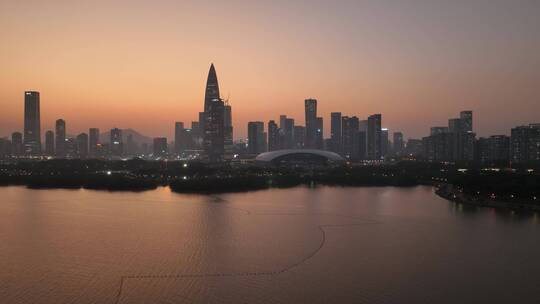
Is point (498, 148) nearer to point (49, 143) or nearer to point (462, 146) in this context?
point (462, 146)

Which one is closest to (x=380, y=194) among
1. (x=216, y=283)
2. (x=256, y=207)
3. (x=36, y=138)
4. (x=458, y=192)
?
(x=458, y=192)

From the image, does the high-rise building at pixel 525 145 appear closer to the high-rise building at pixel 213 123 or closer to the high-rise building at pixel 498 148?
the high-rise building at pixel 498 148

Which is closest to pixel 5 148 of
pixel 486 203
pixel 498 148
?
pixel 498 148

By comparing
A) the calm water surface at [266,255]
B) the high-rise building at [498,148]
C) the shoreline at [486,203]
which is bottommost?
the calm water surface at [266,255]

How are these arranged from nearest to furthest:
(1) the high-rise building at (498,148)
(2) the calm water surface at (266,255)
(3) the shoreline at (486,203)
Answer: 1. (2) the calm water surface at (266,255)
2. (3) the shoreline at (486,203)
3. (1) the high-rise building at (498,148)

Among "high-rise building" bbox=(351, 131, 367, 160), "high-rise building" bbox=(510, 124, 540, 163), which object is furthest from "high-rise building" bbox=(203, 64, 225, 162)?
"high-rise building" bbox=(510, 124, 540, 163)

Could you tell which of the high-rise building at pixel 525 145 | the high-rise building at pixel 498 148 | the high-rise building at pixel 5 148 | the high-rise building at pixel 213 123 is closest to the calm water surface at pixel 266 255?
the high-rise building at pixel 525 145
